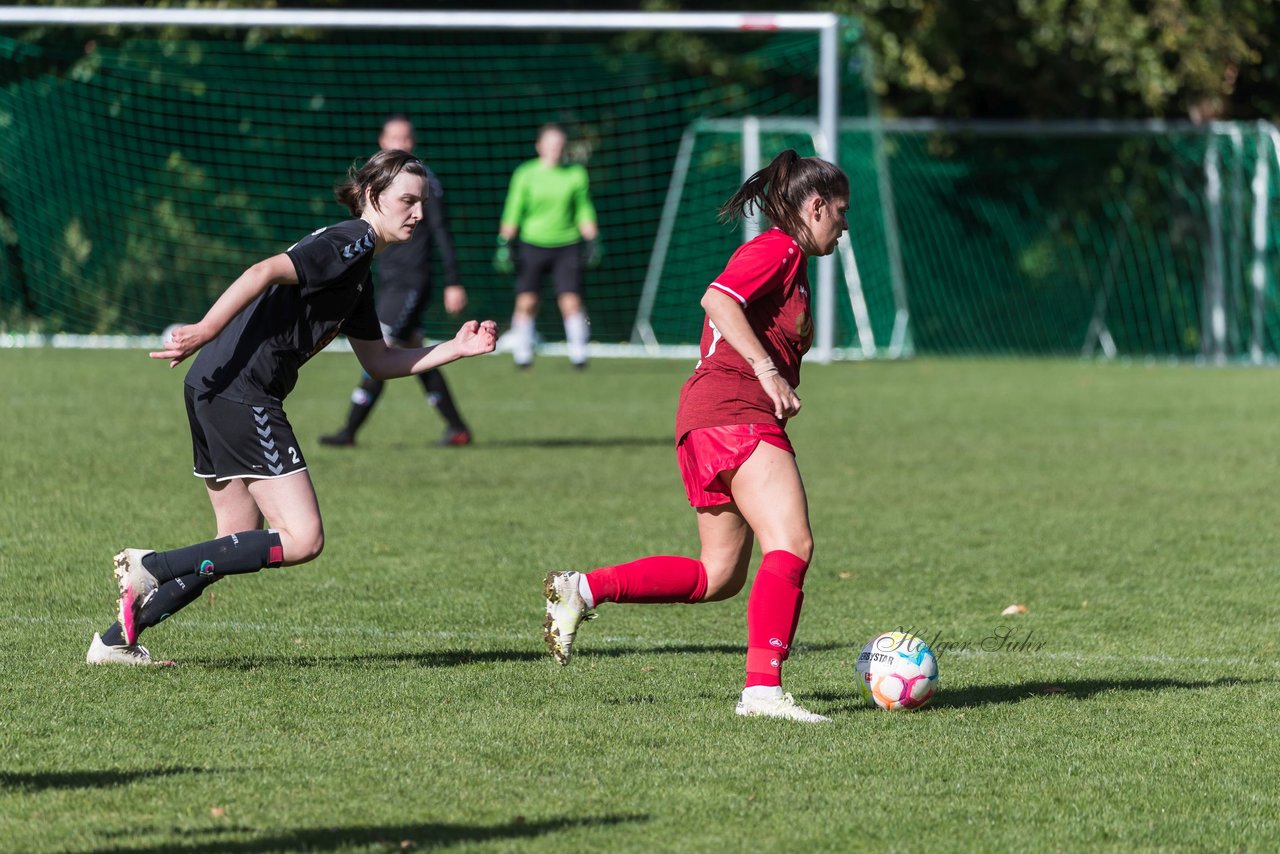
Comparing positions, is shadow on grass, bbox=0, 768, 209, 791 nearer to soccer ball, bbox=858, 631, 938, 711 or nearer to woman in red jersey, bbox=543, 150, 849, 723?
woman in red jersey, bbox=543, 150, 849, 723

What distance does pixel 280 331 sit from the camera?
5.59 m

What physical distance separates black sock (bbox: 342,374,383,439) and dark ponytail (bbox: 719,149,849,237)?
6.57 m

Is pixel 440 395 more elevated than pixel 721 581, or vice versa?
pixel 721 581

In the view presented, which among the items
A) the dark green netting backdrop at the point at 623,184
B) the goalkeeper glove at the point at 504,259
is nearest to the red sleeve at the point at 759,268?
the goalkeeper glove at the point at 504,259

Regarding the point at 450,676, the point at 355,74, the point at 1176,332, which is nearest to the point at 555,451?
the point at 450,676

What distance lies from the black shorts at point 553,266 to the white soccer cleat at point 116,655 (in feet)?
39.2

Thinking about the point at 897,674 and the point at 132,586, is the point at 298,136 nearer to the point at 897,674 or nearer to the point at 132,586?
the point at 132,586

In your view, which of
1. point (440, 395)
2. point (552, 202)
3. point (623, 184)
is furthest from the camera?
point (623, 184)

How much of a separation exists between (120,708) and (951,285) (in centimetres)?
1980

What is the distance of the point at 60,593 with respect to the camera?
22.7 feet

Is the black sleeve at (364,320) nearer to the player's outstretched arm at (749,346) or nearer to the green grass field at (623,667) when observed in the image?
the green grass field at (623,667)

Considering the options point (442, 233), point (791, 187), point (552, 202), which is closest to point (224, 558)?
point (791, 187)

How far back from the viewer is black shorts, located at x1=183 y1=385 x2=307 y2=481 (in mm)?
5535

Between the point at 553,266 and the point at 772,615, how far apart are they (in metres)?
12.8
